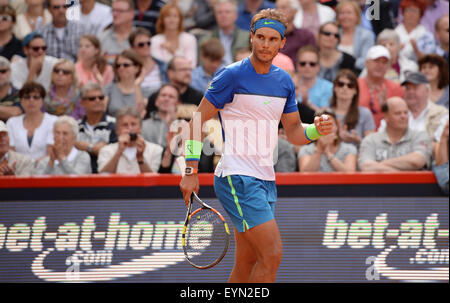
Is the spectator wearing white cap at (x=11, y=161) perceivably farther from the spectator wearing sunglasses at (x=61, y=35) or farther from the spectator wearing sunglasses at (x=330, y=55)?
the spectator wearing sunglasses at (x=330, y=55)

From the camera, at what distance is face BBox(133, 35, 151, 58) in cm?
865

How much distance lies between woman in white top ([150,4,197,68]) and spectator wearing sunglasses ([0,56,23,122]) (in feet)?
6.07

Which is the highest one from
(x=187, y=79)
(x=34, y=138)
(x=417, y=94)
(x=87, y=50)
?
(x=87, y=50)

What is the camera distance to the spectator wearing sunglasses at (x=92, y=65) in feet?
28.0

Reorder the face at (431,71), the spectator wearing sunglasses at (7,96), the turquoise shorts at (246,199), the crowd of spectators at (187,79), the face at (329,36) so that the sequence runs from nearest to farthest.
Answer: the turquoise shorts at (246,199) < the crowd of spectators at (187,79) < the spectator wearing sunglasses at (7,96) < the face at (431,71) < the face at (329,36)

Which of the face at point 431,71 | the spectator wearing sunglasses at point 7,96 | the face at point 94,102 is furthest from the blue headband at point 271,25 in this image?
the face at point 431,71

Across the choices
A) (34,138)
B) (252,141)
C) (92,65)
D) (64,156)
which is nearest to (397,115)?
(252,141)

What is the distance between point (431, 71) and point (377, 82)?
0.67m

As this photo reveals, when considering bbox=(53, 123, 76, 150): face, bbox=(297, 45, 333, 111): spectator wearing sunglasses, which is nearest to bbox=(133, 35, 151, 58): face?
bbox=(53, 123, 76, 150): face

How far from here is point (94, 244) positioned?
633 cm

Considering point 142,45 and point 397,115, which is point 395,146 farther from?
point 142,45

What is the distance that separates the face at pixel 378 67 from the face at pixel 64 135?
12.0ft

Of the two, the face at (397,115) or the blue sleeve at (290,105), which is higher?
the blue sleeve at (290,105)

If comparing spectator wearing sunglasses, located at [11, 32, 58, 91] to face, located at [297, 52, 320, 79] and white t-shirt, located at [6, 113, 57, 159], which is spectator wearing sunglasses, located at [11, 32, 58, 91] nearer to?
white t-shirt, located at [6, 113, 57, 159]
